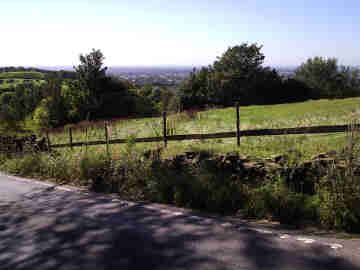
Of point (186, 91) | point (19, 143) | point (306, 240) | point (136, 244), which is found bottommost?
point (136, 244)

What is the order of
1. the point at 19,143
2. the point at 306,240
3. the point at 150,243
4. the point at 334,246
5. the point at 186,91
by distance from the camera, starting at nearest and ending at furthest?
the point at 334,246, the point at 306,240, the point at 150,243, the point at 19,143, the point at 186,91

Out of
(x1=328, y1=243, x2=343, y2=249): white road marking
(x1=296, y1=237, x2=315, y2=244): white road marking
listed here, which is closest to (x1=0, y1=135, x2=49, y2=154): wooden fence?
(x1=296, y1=237, x2=315, y2=244): white road marking

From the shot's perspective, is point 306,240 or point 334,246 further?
point 306,240

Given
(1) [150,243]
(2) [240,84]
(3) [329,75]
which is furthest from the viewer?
(3) [329,75]

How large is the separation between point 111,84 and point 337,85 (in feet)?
135

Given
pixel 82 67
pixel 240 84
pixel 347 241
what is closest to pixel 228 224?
pixel 347 241

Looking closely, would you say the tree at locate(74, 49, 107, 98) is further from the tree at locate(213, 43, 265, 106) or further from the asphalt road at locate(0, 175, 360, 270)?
the asphalt road at locate(0, 175, 360, 270)

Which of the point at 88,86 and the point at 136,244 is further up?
the point at 88,86

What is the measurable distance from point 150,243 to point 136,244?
19cm

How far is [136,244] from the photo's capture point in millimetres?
4941

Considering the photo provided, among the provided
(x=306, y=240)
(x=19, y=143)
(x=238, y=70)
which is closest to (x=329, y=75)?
(x=238, y=70)

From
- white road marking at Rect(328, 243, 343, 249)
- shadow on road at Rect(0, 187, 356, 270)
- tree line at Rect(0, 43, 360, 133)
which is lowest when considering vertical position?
shadow on road at Rect(0, 187, 356, 270)

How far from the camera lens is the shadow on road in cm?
426

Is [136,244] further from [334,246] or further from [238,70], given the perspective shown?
[238,70]
